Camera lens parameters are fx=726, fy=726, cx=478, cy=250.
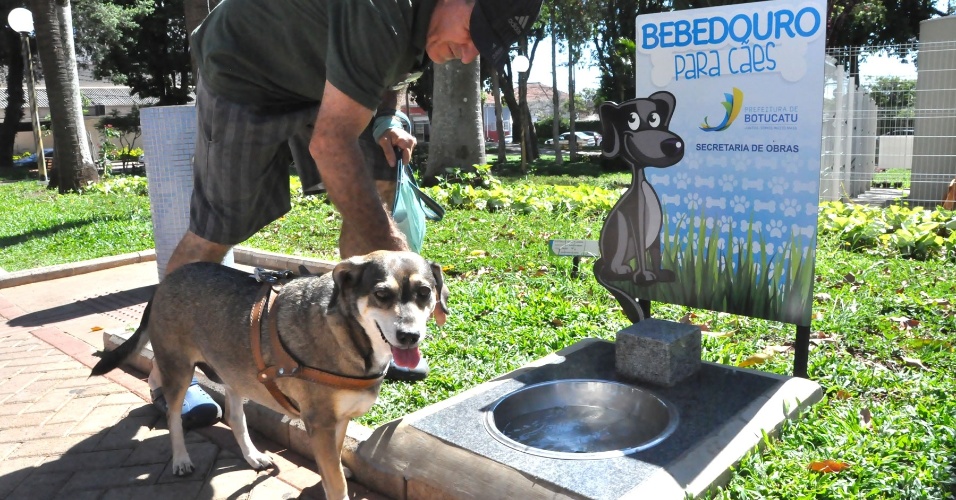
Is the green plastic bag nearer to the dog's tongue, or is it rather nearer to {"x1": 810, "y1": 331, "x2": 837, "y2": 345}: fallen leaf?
the dog's tongue

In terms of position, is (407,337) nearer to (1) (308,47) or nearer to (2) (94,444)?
(1) (308,47)

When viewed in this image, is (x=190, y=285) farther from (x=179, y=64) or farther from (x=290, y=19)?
(x=179, y=64)

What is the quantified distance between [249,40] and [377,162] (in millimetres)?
873

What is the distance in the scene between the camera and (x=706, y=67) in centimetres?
389

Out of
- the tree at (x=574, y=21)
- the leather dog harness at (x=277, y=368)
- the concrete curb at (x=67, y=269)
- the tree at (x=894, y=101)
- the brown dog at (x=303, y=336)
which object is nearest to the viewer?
the brown dog at (x=303, y=336)

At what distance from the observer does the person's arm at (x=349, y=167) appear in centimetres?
282

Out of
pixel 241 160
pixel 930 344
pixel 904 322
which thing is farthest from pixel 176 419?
pixel 904 322

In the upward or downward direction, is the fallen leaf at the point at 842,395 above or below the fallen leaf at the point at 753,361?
below

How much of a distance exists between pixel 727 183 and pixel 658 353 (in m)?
1.09

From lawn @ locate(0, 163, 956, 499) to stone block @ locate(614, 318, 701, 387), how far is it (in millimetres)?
569

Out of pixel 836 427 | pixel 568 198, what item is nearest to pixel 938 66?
pixel 568 198

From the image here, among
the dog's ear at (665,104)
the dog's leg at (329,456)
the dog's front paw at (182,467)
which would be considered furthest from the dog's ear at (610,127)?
the dog's front paw at (182,467)

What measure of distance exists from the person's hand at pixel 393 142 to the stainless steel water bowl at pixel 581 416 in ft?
4.49

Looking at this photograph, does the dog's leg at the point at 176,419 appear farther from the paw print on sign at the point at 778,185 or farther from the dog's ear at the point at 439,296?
the paw print on sign at the point at 778,185
